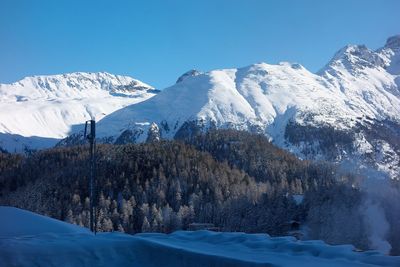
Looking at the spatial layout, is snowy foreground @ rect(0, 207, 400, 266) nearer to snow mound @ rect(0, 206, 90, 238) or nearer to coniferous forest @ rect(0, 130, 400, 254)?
snow mound @ rect(0, 206, 90, 238)

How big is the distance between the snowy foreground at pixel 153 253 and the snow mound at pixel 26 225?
3 centimetres

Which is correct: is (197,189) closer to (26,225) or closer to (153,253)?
(26,225)

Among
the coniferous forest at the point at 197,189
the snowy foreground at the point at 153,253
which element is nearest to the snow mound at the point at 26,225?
the snowy foreground at the point at 153,253

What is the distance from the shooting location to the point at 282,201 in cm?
9069

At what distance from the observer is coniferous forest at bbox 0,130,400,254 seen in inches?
2613

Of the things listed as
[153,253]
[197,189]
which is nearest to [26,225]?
[153,253]

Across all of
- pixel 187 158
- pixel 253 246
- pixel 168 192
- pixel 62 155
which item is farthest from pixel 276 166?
pixel 253 246

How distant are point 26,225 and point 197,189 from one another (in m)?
114

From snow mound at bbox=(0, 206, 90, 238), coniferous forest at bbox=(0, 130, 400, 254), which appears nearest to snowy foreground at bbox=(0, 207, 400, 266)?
snow mound at bbox=(0, 206, 90, 238)

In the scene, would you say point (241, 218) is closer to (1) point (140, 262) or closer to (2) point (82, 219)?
(2) point (82, 219)

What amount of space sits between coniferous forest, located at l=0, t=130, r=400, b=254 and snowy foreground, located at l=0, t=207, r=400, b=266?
28.1m

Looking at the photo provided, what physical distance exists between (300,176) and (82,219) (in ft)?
237

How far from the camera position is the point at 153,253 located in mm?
11602

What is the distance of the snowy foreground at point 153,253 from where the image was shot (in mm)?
10672
